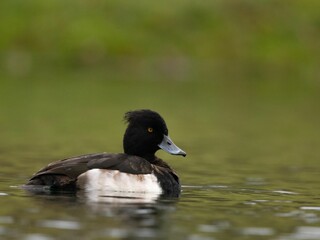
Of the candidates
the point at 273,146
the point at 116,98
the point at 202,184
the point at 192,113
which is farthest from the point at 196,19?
the point at 202,184

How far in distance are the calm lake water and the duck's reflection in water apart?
15 millimetres

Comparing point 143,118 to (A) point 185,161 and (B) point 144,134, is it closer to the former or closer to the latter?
(B) point 144,134

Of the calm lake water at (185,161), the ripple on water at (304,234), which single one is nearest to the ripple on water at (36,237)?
the calm lake water at (185,161)

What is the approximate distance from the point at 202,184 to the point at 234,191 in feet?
3.98

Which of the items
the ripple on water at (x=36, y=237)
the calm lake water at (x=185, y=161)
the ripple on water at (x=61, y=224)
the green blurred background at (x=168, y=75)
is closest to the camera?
the ripple on water at (x=36, y=237)

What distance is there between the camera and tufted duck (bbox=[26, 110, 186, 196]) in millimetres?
18297

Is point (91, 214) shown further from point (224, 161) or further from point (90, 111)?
point (90, 111)

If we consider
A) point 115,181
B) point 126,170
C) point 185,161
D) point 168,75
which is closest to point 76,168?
point 115,181

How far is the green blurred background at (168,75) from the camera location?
3209 centimetres

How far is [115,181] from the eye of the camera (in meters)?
18.5

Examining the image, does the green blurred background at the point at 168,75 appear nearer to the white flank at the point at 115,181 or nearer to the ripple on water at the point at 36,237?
the white flank at the point at 115,181

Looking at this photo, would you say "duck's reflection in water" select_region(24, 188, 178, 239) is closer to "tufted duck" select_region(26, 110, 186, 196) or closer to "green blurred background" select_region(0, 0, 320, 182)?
"tufted duck" select_region(26, 110, 186, 196)

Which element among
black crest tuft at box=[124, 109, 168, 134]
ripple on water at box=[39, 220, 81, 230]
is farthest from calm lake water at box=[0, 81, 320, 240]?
black crest tuft at box=[124, 109, 168, 134]

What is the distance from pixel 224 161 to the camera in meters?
26.5
